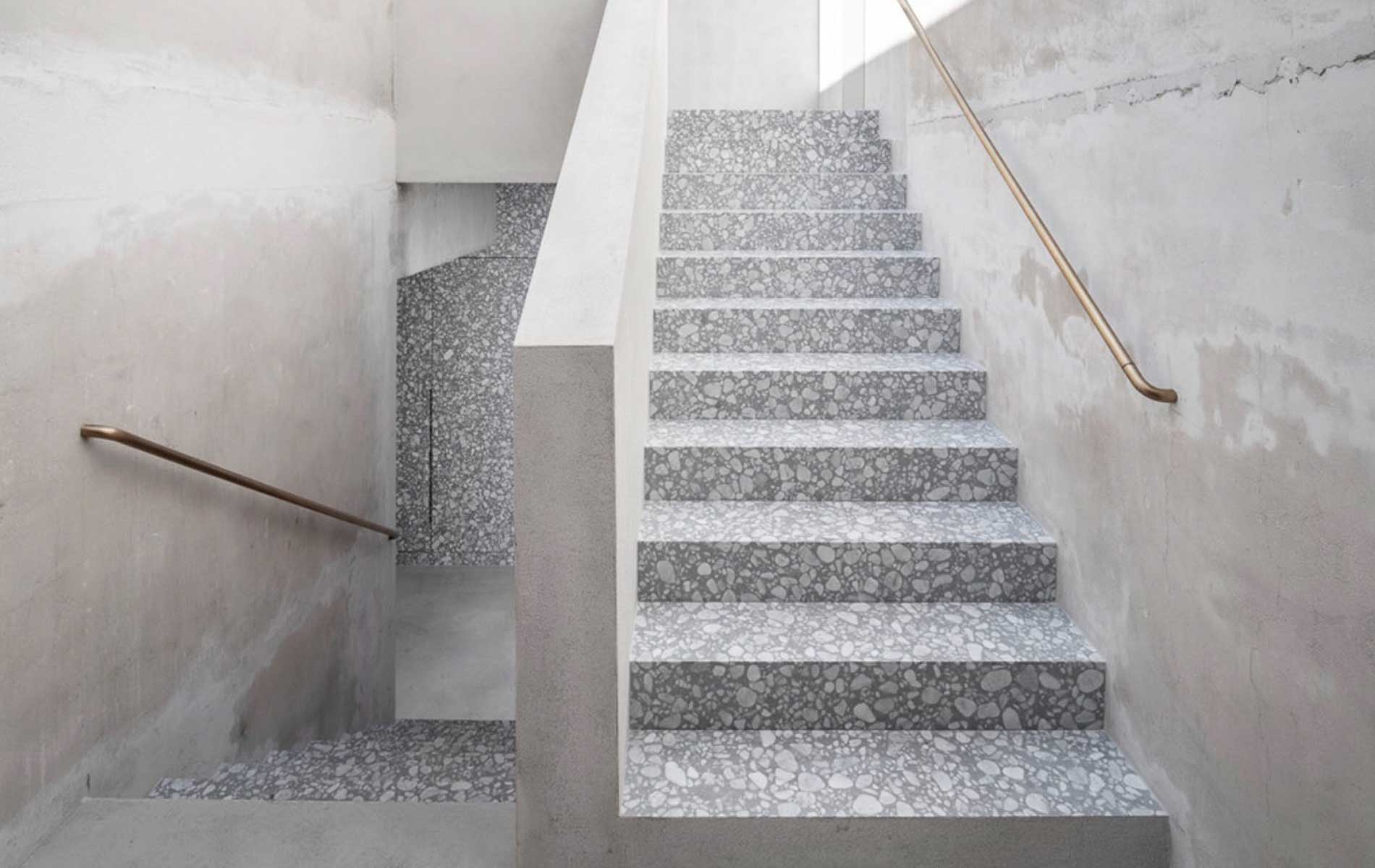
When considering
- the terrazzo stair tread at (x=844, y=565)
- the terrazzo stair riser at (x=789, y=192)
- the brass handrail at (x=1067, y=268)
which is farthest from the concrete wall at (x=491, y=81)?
the terrazzo stair tread at (x=844, y=565)

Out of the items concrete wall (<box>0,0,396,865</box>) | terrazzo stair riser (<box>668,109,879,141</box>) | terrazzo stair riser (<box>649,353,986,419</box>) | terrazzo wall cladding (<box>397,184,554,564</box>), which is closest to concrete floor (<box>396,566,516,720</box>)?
terrazzo wall cladding (<box>397,184,554,564</box>)

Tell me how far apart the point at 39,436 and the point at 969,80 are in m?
2.57

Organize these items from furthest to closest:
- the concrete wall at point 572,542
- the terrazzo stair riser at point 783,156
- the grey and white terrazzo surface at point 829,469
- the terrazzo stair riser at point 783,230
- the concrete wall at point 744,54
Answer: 1. the concrete wall at point 744,54
2. the terrazzo stair riser at point 783,156
3. the terrazzo stair riser at point 783,230
4. the grey and white terrazzo surface at point 829,469
5. the concrete wall at point 572,542

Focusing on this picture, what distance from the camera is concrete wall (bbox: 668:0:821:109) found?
5797 mm

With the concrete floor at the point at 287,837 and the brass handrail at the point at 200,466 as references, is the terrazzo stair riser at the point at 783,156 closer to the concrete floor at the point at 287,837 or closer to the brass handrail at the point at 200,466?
the brass handrail at the point at 200,466

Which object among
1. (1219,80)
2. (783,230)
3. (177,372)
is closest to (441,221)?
(783,230)

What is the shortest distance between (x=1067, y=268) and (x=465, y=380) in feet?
16.8

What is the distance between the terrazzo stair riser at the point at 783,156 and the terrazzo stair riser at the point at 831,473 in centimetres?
183

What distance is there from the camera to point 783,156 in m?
4.05

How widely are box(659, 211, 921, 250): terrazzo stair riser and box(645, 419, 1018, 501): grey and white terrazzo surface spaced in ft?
3.77

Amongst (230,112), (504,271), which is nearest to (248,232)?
(230,112)

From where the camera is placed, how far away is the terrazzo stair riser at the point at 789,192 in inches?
146

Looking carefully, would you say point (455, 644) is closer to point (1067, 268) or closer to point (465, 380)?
point (465, 380)

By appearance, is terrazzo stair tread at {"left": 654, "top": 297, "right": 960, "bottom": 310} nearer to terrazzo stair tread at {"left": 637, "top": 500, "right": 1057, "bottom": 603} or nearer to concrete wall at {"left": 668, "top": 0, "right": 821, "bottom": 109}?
terrazzo stair tread at {"left": 637, "top": 500, "right": 1057, "bottom": 603}
